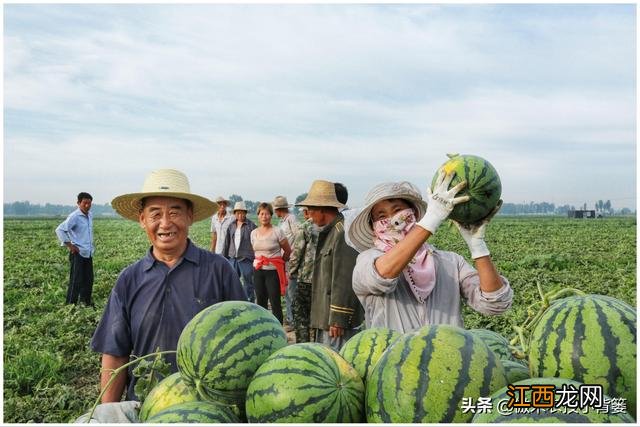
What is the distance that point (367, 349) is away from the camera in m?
1.95

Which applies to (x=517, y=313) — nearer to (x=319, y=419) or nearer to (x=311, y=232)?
(x=311, y=232)

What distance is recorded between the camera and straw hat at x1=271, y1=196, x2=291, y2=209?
33.1 ft

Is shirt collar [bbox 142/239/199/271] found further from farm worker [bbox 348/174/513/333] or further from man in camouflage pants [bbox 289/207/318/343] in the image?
man in camouflage pants [bbox 289/207/318/343]

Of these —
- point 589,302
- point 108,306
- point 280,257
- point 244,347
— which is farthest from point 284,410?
point 280,257

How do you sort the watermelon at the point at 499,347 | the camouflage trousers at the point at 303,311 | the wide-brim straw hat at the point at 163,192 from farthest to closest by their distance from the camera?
the camouflage trousers at the point at 303,311
the wide-brim straw hat at the point at 163,192
the watermelon at the point at 499,347

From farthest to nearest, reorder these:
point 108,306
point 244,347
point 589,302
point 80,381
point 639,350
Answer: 1. point 80,381
2. point 108,306
3. point 244,347
4. point 589,302
5. point 639,350

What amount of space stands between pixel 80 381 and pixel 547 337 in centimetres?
Answer: 660

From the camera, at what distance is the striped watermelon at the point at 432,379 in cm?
152

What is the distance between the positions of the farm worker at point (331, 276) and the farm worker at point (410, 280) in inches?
67.0

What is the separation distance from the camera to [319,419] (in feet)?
5.24

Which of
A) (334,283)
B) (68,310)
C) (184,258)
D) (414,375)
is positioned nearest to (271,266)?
(334,283)

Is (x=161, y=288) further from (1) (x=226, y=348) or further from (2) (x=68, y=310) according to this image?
(2) (x=68, y=310)

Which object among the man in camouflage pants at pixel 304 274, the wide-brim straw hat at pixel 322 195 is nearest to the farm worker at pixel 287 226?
the man in camouflage pants at pixel 304 274

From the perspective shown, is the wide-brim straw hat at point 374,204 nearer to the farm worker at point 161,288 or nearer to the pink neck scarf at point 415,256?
the pink neck scarf at point 415,256
